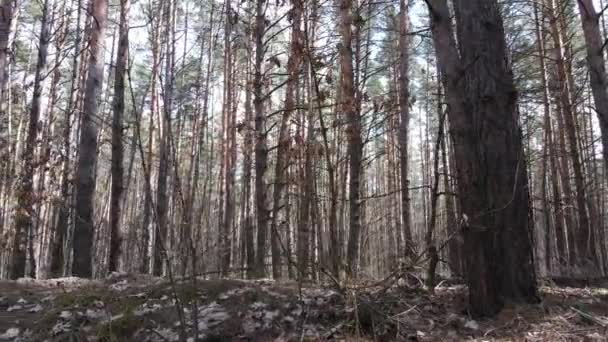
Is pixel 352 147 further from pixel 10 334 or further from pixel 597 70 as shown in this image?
pixel 10 334

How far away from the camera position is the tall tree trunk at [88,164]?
6.09 m

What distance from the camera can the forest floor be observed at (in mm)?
2686

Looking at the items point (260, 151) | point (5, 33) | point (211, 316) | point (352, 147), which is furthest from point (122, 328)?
point (5, 33)

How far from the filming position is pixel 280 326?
9.34 ft

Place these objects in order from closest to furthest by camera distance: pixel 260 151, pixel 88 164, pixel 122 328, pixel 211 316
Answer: pixel 122 328
pixel 211 316
pixel 260 151
pixel 88 164

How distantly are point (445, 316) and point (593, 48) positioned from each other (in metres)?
4.36

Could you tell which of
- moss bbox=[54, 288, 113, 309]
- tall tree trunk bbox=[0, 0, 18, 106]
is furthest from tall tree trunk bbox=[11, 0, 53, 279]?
moss bbox=[54, 288, 113, 309]

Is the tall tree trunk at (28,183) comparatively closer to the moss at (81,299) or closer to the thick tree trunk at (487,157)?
the moss at (81,299)

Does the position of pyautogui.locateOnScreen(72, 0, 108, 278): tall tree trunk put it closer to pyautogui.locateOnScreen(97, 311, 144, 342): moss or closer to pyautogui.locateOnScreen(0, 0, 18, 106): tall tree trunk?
pyautogui.locateOnScreen(0, 0, 18, 106): tall tree trunk

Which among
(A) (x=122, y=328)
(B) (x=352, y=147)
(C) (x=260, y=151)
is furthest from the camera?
(B) (x=352, y=147)

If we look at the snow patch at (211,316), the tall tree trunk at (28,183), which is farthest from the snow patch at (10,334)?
the tall tree trunk at (28,183)

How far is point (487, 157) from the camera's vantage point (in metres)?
3.13

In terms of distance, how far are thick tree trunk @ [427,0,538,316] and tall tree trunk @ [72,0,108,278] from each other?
15.9 feet

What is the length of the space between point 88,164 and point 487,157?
17.5ft
